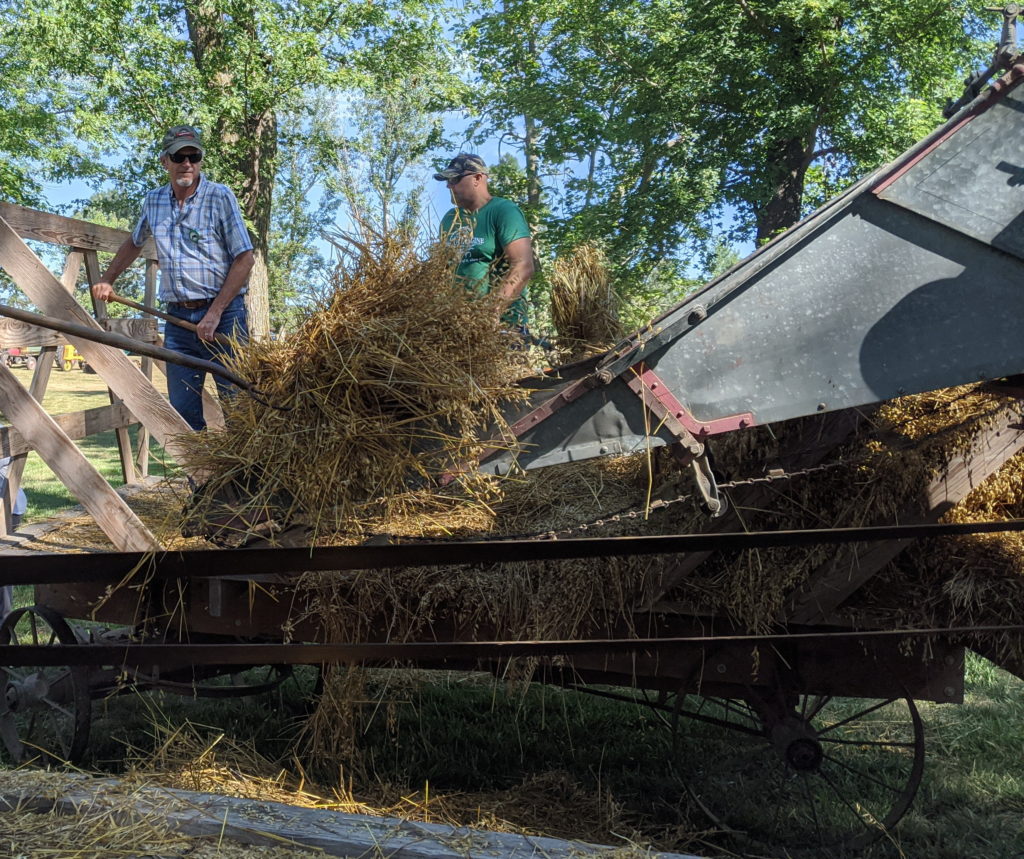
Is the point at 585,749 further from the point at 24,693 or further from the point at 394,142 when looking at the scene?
the point at 394,142

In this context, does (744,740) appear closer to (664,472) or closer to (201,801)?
(664,472)

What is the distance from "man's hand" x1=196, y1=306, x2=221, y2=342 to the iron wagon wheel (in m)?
1.46

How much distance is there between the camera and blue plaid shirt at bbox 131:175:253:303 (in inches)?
183

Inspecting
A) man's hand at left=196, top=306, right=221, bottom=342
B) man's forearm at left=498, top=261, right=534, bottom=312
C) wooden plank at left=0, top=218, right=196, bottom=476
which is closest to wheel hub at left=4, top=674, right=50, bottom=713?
wooden plank at left=0, top=218, right=196, bottom=476

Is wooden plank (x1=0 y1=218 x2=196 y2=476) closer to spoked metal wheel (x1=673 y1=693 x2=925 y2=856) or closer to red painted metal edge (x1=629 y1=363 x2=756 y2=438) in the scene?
red painted metal edge (x1=629 y1=363 x2=756 y2=438)

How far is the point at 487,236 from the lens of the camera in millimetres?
3984

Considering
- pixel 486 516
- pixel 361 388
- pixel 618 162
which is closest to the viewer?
pixel 361 388

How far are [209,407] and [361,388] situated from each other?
292 cm

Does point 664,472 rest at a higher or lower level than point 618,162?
lower

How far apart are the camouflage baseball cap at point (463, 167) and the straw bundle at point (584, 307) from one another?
3.45ft

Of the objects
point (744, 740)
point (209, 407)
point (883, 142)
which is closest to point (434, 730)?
point (744, 740)

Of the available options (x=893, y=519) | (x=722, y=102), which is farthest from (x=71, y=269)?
(x=722, y=102)

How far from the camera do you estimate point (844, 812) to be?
149 inches

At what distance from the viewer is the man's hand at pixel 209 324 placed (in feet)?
14.5
